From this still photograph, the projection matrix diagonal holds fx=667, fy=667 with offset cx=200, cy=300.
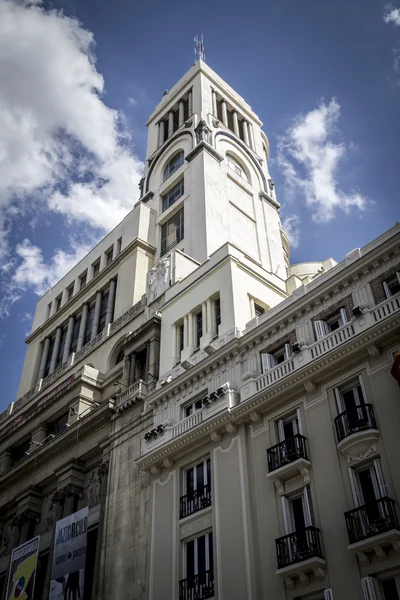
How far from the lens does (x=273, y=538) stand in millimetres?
25391

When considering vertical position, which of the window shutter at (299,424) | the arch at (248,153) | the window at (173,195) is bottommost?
the window shutter at (299,424)

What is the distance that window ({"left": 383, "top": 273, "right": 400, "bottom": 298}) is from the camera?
28000 mm

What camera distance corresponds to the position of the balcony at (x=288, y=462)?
25797 millimetres

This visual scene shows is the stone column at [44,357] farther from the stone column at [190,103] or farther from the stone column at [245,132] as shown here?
the stone column at [245,132]

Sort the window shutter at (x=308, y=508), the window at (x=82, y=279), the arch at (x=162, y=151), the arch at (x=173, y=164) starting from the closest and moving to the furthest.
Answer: the window shutter at (x=308, y=508)
the window at (x=82, y=279)
the arch at (x=173, y=164)
the arch at (x=162, y=151)

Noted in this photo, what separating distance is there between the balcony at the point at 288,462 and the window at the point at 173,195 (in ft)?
113

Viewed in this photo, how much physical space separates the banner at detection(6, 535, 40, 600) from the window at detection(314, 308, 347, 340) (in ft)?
63.8

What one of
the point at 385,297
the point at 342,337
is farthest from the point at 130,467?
the point at 385,297

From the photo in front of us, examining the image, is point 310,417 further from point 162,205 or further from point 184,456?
point 162,205

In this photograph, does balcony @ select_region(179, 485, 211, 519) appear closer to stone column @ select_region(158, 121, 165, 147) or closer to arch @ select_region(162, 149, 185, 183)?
arch @ select_region(162, 149, 185, 183)

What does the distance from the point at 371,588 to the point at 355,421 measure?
20.5 ft

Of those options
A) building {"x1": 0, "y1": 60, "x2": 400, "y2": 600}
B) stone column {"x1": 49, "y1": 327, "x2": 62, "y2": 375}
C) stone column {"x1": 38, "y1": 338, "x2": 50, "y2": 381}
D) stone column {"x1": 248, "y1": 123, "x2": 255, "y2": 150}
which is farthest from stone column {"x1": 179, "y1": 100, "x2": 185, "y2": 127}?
stone column {"x1": 38, "y1": 338, "x2": 50, "y2": 381}

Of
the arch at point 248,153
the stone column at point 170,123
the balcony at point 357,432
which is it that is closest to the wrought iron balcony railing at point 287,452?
the balcony at point 357,432

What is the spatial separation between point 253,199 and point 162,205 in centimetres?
819
